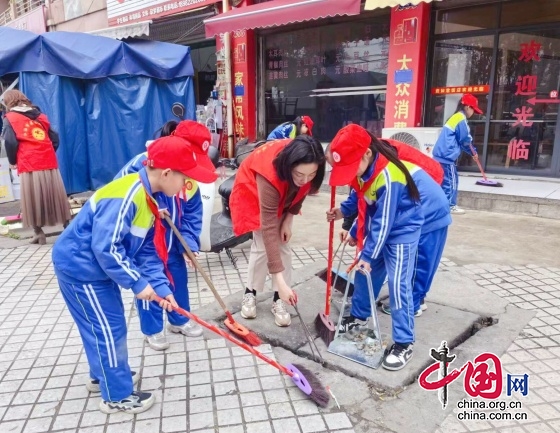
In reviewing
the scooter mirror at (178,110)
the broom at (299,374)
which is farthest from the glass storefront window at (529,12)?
the broom at (299,374)

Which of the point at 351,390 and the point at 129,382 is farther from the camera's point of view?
the point at 351,390

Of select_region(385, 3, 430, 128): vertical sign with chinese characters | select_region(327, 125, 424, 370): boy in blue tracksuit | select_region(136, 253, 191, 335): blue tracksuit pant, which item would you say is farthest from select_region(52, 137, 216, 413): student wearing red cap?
select_region(385, 3, 430, 128): vertical sign with chinese characters

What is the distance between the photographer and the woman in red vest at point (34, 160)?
192 inches

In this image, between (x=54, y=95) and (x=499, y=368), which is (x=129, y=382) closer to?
(x=499, y=368)

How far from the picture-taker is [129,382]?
223cm

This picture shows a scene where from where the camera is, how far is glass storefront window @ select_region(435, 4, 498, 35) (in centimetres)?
729

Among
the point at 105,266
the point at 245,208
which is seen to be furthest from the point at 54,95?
the point at 105,266

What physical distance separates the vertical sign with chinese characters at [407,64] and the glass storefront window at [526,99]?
125 cm

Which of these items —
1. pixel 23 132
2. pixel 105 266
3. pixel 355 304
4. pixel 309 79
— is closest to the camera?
pixel 105 266

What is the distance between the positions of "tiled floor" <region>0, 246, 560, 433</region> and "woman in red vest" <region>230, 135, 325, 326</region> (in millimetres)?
515

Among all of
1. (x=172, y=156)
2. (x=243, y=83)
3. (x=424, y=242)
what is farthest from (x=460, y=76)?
(x=172, y=156)

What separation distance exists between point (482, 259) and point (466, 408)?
2.48 metres

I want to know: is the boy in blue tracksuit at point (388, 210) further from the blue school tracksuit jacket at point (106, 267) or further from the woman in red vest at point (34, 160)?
the woman in red vest at point (34, 160)

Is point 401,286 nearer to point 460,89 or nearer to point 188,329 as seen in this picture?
point 188,329
